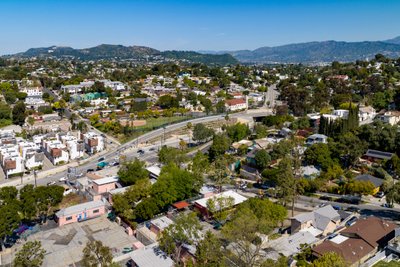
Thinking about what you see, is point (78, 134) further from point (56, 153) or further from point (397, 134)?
point (397, 134)

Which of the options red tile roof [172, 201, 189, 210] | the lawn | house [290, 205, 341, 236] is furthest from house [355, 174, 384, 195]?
the lawn

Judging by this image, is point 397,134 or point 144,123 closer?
point 397,134

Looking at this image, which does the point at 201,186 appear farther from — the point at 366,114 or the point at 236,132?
the point at 366,114

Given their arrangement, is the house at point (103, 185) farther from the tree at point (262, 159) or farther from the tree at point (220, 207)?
the tree at point (262, 159)

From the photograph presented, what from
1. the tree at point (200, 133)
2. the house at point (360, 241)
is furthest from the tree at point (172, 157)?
the house at point (360, 241)

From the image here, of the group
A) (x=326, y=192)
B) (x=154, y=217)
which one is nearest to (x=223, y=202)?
(x=154, y=217)

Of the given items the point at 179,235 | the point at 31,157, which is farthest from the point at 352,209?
the point at 31,157
